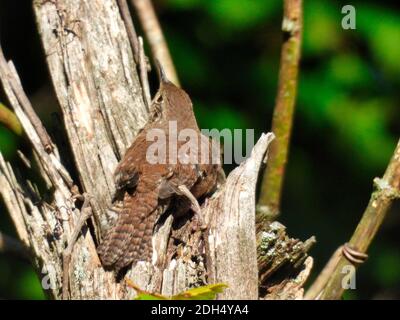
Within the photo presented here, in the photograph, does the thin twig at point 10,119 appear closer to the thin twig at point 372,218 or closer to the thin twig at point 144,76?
the thin twig at point 144,76

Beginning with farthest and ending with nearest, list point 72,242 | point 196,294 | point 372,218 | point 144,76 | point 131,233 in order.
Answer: point 144,76 → point 131,233 → point 72,242 → point 372,218 → point 196,294

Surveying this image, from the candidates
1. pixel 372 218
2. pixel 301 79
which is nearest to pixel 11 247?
pixel 372 218

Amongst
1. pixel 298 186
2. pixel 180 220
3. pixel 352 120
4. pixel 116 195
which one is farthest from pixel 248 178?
pixel 298 186

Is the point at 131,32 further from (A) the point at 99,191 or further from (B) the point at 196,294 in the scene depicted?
(B) the point at 196,294

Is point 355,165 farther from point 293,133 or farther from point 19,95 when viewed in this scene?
point 19,95

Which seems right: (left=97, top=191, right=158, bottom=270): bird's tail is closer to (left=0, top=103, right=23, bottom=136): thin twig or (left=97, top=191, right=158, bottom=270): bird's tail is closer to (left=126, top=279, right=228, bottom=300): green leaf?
(left=0, top=103, right=23, bottom=136): thin twig

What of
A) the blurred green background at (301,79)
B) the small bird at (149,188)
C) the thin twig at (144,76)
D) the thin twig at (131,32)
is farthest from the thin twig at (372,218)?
the blurred green background at (301,79)
